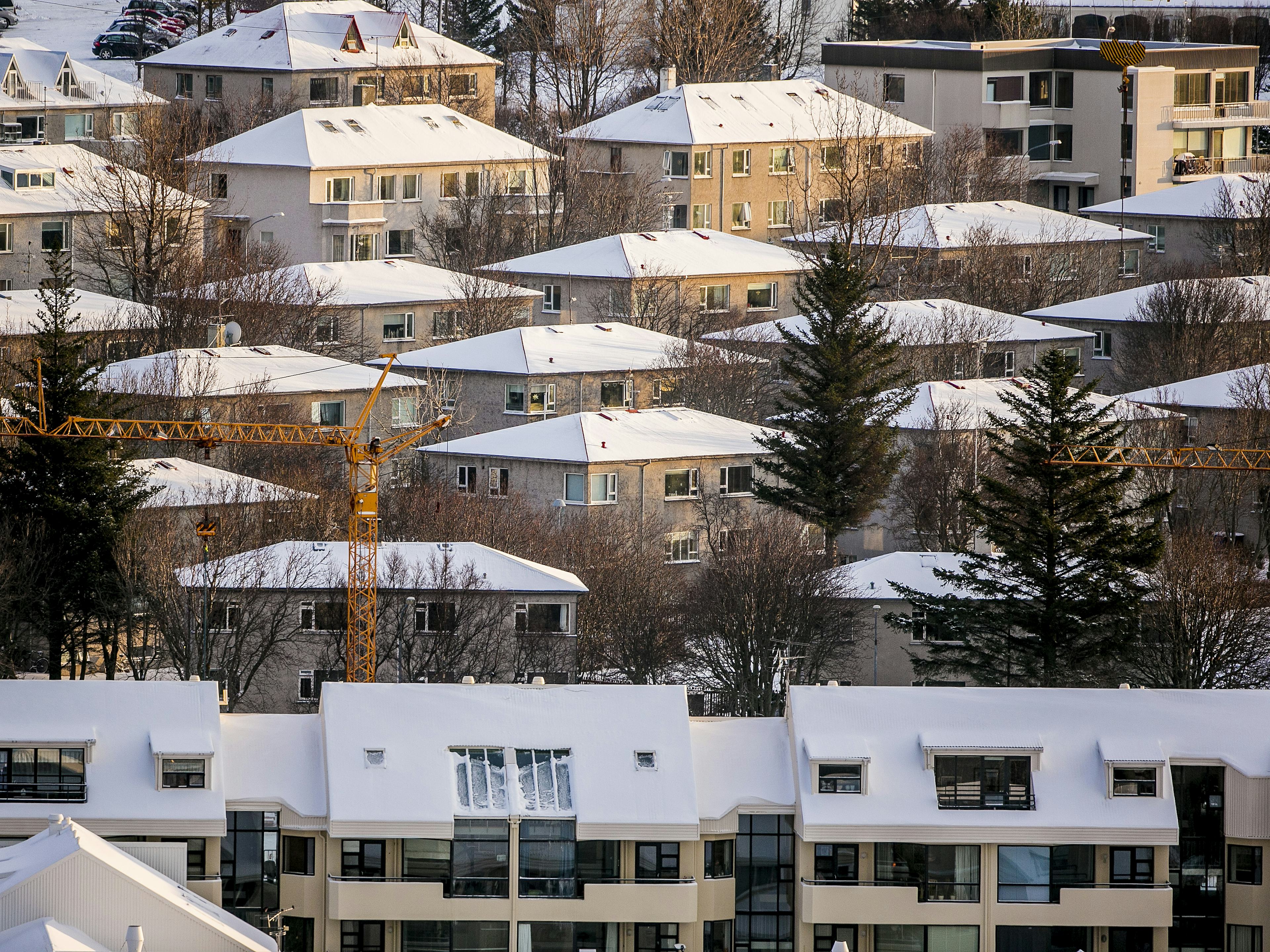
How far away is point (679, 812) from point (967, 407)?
4442 centimetres

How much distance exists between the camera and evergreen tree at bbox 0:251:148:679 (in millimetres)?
73375

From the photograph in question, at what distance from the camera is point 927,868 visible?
53219mm

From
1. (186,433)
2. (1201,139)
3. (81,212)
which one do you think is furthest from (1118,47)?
(186,433)

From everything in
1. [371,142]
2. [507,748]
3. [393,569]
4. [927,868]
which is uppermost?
[371,142]

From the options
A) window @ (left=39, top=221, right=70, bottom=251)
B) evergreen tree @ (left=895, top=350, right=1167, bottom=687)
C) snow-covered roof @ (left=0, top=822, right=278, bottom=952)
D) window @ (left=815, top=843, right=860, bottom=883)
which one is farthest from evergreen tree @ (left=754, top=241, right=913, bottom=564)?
window @ (left=39, top=221, right=70, bottom=251)

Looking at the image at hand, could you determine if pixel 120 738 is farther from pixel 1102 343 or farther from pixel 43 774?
pixel 1102 343

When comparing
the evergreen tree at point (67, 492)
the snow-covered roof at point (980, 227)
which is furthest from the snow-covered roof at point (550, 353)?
the evergreen tree at point (67, 492)

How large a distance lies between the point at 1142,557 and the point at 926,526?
20.3 metres

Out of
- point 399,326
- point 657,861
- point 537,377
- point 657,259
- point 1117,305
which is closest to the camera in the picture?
point 657,861

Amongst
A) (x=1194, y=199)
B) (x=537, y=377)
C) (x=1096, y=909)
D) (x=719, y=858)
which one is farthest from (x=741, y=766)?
(x=1194, y=199)

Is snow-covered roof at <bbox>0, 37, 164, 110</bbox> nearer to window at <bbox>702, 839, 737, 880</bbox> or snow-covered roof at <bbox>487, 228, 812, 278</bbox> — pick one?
snow-covered roof at <bbox>487, 228, 812, 278</bbox>

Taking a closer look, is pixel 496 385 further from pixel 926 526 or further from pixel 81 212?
pixel 81 212

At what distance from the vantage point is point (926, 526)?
287 feet

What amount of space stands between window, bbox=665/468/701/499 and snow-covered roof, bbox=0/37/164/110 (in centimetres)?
6138
